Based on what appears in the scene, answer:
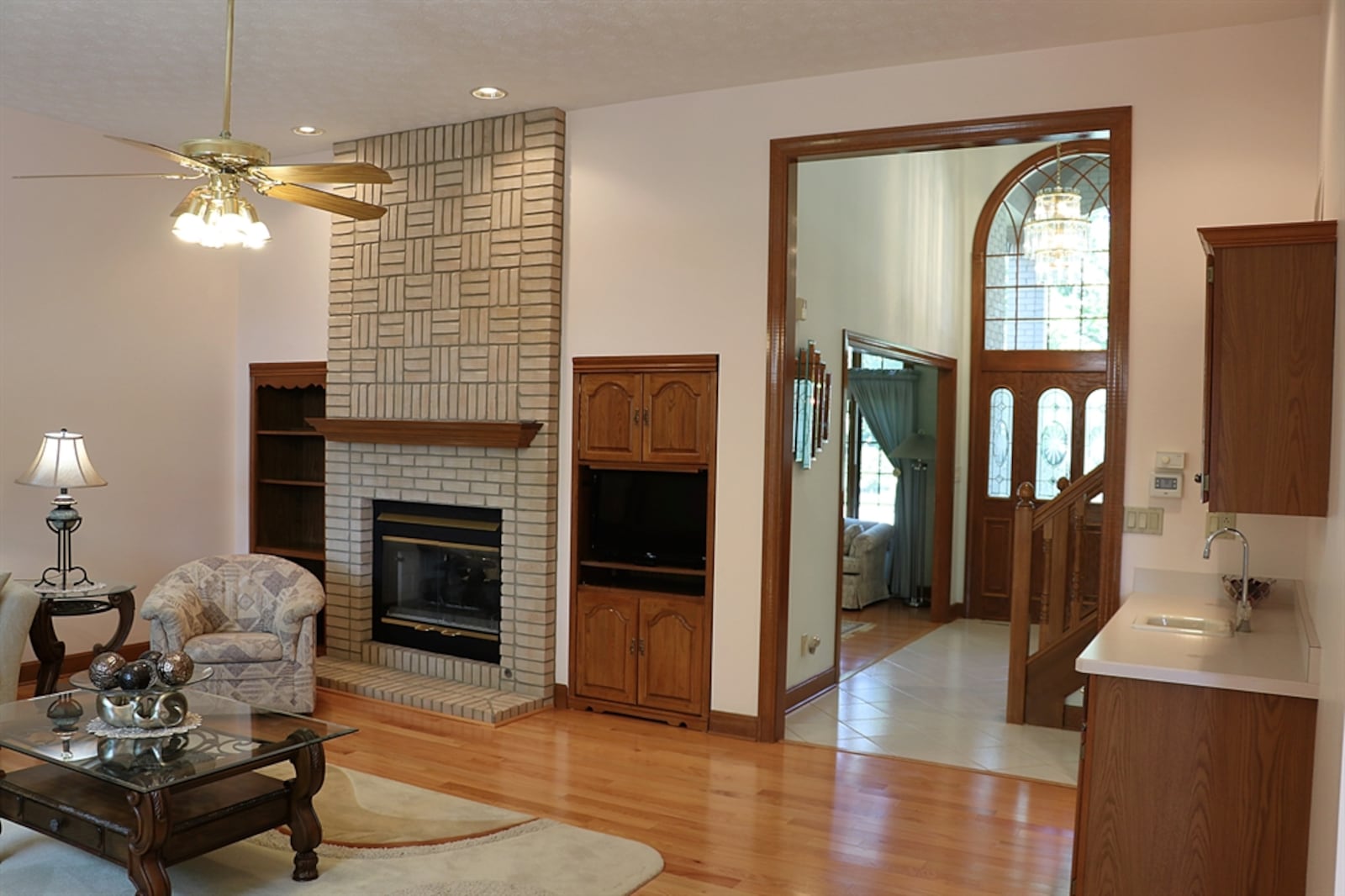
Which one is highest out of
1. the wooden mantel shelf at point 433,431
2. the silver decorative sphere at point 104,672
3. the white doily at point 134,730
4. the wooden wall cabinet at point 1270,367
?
the wooden wall cabinet at point 1270,367

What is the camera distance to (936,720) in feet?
18.9

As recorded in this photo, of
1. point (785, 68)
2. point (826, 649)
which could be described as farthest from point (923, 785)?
point (785, 68)

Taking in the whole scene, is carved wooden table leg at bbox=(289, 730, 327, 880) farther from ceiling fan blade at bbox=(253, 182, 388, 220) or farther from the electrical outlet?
the electrical outlet

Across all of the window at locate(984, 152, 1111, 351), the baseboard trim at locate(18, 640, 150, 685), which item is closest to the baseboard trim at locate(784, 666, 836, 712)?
the baseboard trim at locate(18, 640, 150, 685)

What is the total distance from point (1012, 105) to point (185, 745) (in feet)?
13.6

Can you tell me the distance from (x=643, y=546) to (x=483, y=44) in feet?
8.48

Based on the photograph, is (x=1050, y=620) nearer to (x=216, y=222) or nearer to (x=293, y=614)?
(x=293, y=614)

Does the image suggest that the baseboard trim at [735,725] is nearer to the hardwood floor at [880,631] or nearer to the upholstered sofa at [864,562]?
the hardwood floor at [880,631]

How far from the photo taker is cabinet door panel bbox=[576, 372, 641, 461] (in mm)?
5559

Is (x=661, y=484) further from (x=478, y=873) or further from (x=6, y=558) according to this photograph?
(x=6, y=558)

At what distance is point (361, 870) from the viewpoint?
3592 millimetres

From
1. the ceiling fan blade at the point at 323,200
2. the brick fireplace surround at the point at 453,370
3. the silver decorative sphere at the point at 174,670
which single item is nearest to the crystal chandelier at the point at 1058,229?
→ the brick fireplace surround at the point at 453,370

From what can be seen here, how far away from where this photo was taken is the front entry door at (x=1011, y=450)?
28.7 ft

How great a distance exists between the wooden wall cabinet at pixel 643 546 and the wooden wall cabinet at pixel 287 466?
221 centimetres
